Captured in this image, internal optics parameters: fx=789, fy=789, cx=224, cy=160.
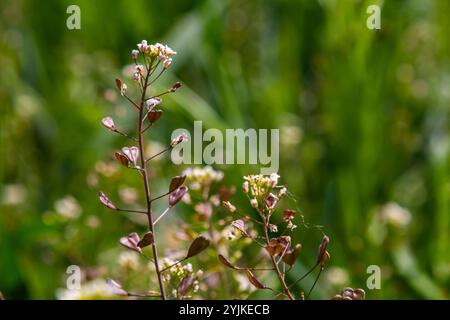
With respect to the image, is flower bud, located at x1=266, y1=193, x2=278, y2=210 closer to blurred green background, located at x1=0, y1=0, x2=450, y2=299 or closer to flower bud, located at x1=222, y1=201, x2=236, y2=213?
flower bud, located at x1=222, y1=201, x2=236, y2=213

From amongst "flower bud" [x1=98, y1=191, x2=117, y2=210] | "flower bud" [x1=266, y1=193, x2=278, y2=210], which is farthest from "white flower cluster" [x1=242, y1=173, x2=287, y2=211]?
"flower bud" [x1=98, y1=191, x2=117, y2=210]

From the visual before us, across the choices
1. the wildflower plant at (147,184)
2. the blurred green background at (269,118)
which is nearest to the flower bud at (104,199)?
the wildflower plant at (147,184)

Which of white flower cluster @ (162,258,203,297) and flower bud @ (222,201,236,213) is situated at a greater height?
flower bud @ (222,201,236,213)

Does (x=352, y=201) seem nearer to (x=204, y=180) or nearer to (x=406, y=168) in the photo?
(x=406, y=168)

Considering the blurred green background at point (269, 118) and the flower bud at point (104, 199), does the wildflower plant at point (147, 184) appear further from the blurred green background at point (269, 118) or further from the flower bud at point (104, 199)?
the blurred green background at point (269, 118)

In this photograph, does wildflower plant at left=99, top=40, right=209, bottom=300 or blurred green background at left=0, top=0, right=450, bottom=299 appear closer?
wildflower plant at left=99, top=40, right=209, bottom=300

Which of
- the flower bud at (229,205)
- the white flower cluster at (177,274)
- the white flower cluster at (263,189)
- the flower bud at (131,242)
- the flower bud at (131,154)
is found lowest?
the white flower cluster at (177,274)

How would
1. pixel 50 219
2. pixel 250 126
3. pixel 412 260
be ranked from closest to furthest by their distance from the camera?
pixel 50 219
pixel 412 260
pixel 250 126

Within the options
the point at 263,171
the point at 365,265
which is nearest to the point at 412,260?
the point at 365,265
